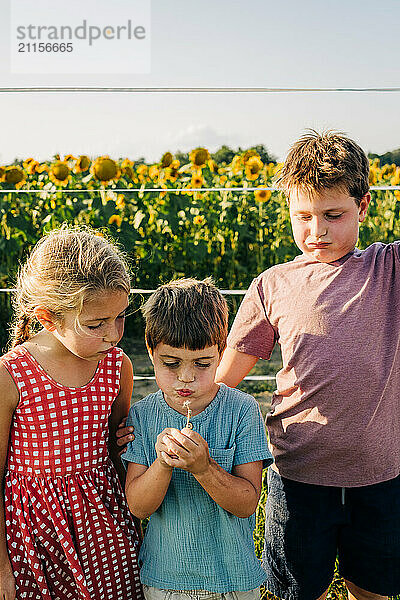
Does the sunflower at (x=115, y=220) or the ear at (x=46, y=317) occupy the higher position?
the sunflower at (x=115, y=220)

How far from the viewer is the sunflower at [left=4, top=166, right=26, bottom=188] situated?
15.7 ft

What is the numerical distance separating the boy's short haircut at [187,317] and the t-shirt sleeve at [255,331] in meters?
0.23

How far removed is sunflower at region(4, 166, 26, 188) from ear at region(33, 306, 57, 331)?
3405 mm

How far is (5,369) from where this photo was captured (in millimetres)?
1564

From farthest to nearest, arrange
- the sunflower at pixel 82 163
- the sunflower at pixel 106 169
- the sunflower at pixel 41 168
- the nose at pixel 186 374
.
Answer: the sunflower at pixel 41 168
the sunflower at pixel 82 163
the sunflower at pixel 106 169
the nose at pixel 186 374

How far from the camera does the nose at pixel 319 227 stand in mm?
1567

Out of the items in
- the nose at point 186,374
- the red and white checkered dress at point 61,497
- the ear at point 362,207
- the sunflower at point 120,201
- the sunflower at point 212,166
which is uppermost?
the sunflower at point 212,166

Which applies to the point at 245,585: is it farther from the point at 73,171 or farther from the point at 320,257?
the point at 73,171

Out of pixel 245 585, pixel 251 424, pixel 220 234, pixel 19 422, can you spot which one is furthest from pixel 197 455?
pixel 220 234

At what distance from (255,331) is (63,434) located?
493 millimetres

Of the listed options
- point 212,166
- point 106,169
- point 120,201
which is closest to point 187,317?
point 106,169

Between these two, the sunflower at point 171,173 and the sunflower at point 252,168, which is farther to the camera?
the sunflower at point 171,173

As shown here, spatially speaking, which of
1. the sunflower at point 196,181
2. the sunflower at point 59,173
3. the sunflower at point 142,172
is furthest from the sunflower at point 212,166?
the sunflower at point 59,173

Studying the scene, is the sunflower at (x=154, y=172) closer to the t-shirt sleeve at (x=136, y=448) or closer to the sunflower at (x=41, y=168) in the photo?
the sunflower at (x=41, y=168)
